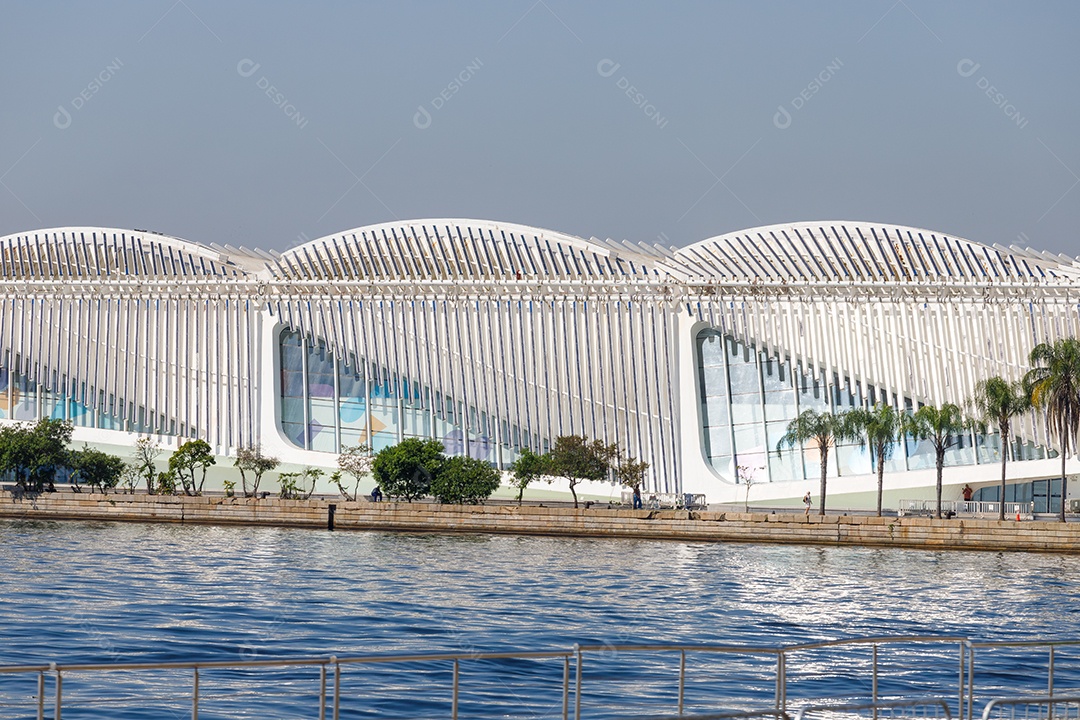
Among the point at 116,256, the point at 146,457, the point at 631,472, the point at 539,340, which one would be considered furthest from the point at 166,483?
the point at 631,472

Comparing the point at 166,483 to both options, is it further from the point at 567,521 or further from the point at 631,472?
the point at 631,472

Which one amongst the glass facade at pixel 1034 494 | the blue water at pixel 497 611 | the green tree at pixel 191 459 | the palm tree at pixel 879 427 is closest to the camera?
the blue water at pixel 497 611

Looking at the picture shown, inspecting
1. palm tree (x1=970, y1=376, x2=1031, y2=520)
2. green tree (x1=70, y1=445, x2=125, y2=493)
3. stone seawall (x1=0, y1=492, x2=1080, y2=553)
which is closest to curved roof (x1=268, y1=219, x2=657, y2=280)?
green tree (x1=70, y1=445, x2=125, y2=493)

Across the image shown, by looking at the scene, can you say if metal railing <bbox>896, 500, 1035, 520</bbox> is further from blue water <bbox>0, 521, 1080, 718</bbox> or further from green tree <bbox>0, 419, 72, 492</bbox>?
green tree <bbox>0, 419, 72, 492</bbox>

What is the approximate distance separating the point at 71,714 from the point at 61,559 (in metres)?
18.8

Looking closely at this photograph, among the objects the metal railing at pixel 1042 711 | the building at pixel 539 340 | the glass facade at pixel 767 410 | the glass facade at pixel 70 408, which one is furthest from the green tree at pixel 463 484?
the metal railing at pixel 1042 711

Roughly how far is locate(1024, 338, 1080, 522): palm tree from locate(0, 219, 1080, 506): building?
11.2 ft

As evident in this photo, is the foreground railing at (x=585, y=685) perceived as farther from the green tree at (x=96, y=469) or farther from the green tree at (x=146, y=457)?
the green tree at (x=146, y=457)

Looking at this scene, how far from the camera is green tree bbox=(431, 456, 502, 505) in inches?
2206

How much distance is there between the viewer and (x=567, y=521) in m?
51.9

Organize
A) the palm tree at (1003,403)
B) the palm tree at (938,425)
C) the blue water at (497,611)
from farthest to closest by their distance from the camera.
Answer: the palm tree at (938,425), the palm tree at (1003,403), the blue water at (497,611)

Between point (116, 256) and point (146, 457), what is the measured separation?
8919mm

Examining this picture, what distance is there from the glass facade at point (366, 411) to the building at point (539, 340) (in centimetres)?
8

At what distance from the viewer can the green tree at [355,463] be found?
2387 inches
